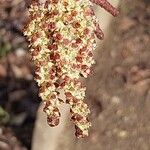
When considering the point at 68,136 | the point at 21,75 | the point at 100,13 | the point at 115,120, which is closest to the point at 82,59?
the point at 100,13

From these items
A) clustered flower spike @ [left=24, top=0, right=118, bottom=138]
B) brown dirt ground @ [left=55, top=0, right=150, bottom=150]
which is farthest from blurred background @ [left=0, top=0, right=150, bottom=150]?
clustered flower spike @ [left=24, top=0, right=118, bottom=138]

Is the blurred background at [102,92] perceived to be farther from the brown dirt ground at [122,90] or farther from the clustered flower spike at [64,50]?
the clustered flower spike at [64,50]

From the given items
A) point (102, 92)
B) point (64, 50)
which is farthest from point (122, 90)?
point (64, 50)

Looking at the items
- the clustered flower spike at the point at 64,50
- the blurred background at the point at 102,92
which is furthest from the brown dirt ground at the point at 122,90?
the clustered flower spike at the point at 64,50

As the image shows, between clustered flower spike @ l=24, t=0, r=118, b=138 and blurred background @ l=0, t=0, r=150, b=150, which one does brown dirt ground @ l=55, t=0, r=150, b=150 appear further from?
clustered flower spike @ l=24, t=0, r=118, b=138

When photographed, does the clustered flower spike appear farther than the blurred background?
No

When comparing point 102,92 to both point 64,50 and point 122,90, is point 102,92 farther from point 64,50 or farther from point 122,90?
point 64,50

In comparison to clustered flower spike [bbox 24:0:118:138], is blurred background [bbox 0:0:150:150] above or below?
above
